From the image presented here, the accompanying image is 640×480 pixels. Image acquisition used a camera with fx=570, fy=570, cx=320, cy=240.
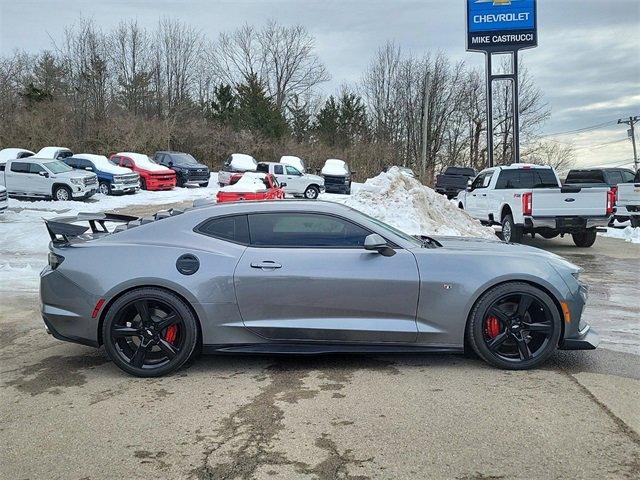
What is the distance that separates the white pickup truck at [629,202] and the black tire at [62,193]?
19.9m

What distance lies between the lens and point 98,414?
3779 mm

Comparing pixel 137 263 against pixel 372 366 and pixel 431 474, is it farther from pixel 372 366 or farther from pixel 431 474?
pixel 431 474

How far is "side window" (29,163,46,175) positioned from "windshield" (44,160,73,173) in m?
0.23

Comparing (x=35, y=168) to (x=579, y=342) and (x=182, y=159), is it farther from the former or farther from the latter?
(x=579, y=342)

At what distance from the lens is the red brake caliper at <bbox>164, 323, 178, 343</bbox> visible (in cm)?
452

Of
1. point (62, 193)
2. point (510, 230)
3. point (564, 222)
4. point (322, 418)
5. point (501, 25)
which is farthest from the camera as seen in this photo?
point (501, 25)

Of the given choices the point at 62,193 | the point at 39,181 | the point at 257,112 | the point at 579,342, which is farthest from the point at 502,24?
the point at 257,112

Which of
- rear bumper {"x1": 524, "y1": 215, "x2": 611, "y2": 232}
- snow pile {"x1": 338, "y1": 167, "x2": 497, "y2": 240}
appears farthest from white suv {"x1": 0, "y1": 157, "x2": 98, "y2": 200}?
rear bumper {"x1": 524, "y1": 215, "x2": 611, "y2": 232}

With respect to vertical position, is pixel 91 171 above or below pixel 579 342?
above

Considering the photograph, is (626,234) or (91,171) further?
(91,171)

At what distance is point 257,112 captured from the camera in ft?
167

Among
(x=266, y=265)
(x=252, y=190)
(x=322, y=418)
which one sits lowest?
(x=322, y=418)

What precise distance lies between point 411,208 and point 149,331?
930 cm

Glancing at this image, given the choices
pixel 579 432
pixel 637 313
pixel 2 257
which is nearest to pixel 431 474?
pixel 579 432
